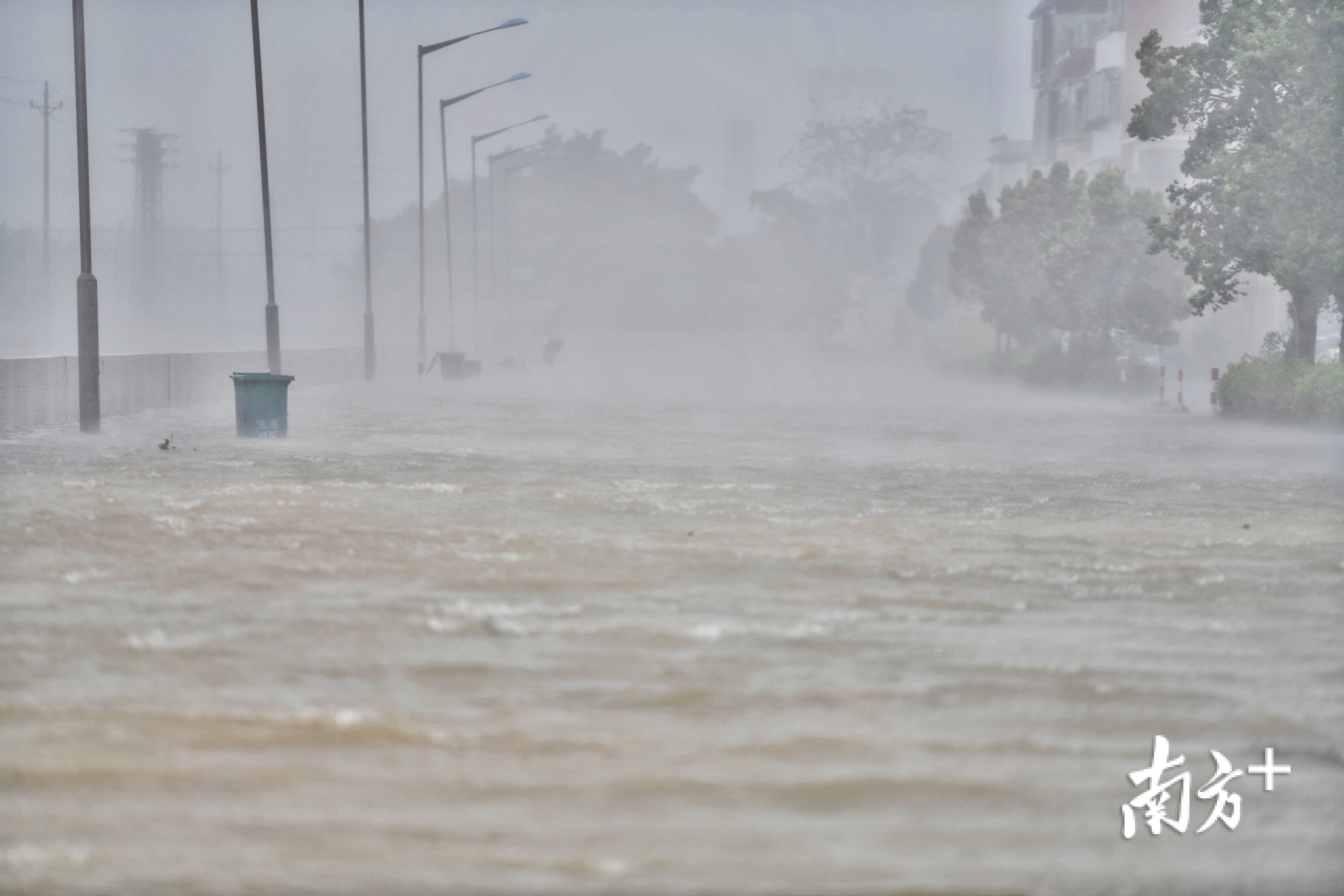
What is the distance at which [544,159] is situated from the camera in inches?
2726

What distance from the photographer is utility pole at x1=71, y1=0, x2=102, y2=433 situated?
22.4m

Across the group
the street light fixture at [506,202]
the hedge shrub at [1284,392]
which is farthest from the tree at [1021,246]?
the hedge shrub at [1284,392]

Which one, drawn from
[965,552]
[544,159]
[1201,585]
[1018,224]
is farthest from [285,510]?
[544,159]

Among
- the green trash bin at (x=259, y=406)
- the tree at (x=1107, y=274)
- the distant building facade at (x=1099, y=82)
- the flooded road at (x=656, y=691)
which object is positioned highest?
the distant building facade at (x=1099, y=82)

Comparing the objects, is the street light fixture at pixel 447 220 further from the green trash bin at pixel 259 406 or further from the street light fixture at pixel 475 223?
the green trash bin at pixel 259 406

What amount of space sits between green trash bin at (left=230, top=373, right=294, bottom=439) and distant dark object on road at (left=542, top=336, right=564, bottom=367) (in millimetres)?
51610

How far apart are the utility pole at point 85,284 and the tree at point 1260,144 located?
17.8 meters

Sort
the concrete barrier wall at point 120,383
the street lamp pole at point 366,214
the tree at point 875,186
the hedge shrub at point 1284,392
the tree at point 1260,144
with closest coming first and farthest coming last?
the concrete barrier wall at point 120,383 < the hedge shrub at point 1284,392 < the tree at point 1260,144 < the street lamp pole at point 366,214 < the tree at point 875,186

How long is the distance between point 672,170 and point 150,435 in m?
123

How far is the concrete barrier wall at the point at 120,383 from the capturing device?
24.5 meters

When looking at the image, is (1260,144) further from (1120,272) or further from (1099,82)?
(1099,82)

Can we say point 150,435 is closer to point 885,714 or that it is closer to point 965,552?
point 965,552

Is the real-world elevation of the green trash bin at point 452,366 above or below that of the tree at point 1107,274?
below

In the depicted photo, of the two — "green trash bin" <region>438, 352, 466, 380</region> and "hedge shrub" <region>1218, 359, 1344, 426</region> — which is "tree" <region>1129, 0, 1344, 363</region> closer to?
"hedge shrub" <region>1218, 359, 1344, 426</region>
